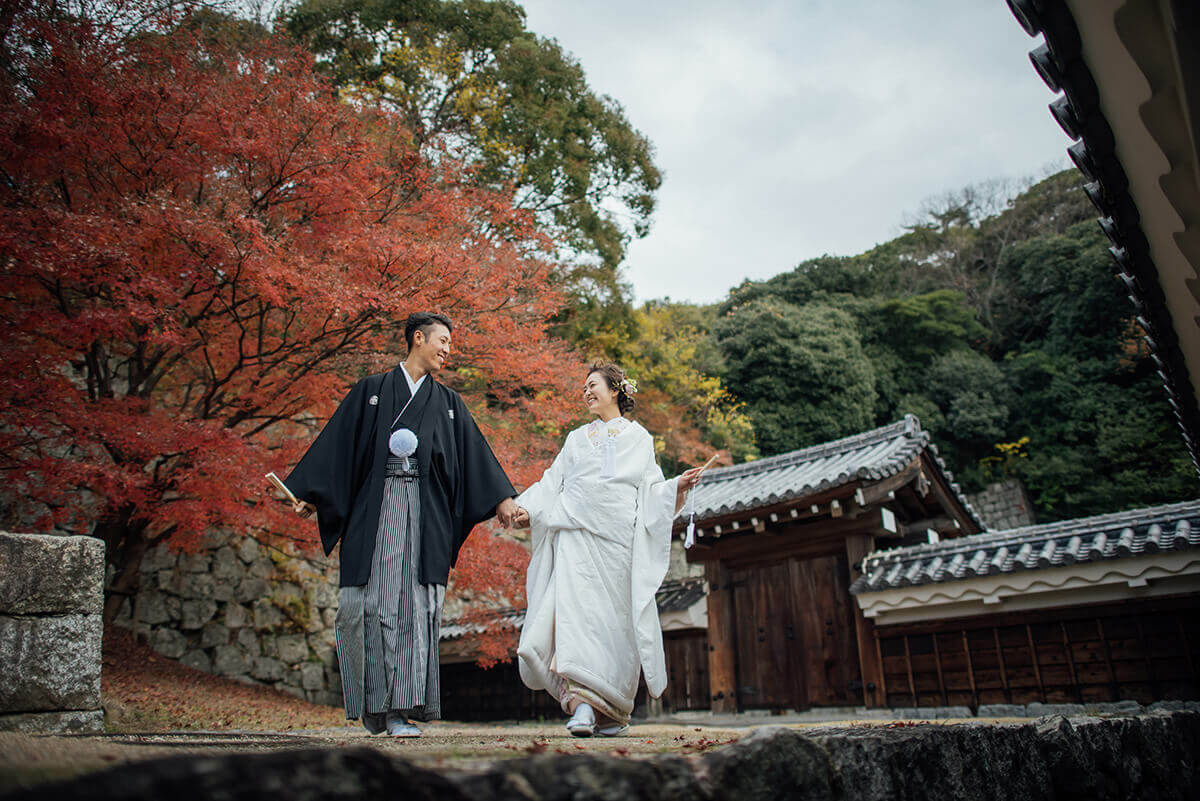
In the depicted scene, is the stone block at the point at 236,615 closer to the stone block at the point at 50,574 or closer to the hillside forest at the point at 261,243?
the hillside forest at the point at 261,243

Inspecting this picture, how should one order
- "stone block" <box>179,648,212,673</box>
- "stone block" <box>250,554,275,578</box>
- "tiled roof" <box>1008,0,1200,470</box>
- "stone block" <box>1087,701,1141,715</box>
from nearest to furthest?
"tiled roof" <box>1008,0,1200,470</box> < "stone block" <box>1087,701,1141,715</box> < "stone block" <box>179,648,212,673</box> < "stone block" <box>250,554,275,578</box>

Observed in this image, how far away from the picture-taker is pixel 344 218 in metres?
7.39

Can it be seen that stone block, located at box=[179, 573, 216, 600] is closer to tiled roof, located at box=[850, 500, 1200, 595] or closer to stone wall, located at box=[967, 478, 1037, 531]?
tiled roof, located at box=[850, 500, 1200, 595]

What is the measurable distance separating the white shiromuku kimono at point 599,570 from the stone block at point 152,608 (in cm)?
947

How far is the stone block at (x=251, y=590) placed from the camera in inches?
474

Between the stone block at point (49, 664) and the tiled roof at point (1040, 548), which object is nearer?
the stone block at point (49, 664)

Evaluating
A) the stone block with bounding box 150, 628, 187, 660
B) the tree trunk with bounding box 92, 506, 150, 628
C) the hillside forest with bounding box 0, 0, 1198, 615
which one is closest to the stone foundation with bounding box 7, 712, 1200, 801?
the hillside forest with bounding box 0, 0, 1198, 615

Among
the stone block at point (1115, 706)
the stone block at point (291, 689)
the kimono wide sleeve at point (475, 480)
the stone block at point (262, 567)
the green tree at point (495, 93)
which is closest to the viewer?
the kimono wide sleeve at point (475, 480)

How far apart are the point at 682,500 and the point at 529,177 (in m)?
13.3

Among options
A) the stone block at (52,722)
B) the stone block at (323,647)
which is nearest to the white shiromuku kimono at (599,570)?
the stone block at (52,722)

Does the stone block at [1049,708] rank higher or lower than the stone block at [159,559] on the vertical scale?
lower

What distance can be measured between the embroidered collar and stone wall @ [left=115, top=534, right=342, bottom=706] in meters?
8.93

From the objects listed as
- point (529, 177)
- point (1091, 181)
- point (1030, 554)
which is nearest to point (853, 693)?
point (1030, 554)

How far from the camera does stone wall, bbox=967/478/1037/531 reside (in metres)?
21.2
